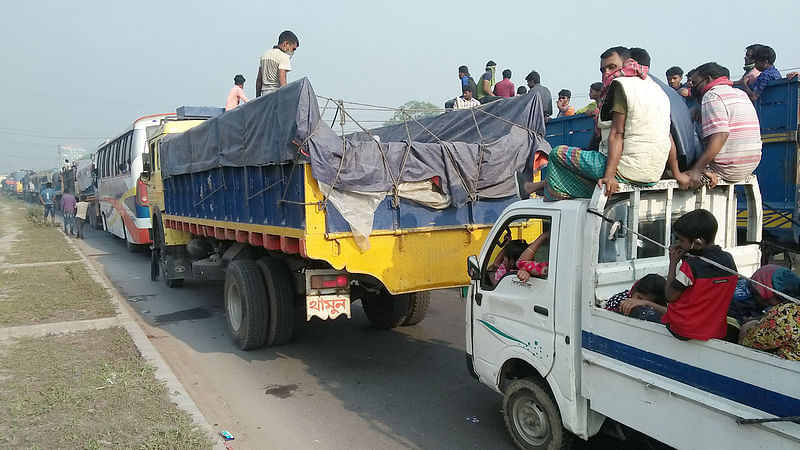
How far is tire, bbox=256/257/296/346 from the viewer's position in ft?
19.2

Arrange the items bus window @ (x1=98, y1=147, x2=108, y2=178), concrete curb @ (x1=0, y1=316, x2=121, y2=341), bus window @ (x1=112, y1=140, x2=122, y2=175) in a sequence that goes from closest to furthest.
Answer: concrete curb @ (x1=0, y1=316, x2=121, y2=341)
bus window @ (x1=112, y1=140, x2=122, y2=175)
bus window @ (x1=98, y1=147, x2=108, y2=178)

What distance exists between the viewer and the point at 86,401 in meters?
4.49

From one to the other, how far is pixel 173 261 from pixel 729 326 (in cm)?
878

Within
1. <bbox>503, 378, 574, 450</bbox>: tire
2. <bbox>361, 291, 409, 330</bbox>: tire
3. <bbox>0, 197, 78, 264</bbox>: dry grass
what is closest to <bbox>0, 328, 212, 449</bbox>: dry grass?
<bbox>503, 378, 574, 450</bbox>: tire

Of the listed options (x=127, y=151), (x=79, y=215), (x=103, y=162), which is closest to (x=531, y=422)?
(x=127, y=151)

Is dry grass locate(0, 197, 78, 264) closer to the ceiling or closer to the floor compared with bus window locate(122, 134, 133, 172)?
closer to the floor

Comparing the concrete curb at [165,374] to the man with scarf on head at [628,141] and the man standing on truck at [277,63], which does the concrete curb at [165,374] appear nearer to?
the man with scarf on head at [628,141]

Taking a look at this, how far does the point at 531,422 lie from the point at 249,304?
Result: 336 cm

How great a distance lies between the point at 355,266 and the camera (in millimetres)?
4820

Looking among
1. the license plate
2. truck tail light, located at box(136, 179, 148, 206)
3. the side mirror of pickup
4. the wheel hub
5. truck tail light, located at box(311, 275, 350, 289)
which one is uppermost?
truck tail light, located at box(136, 179, 148, 206)

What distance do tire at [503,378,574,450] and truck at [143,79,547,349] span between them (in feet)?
5.44

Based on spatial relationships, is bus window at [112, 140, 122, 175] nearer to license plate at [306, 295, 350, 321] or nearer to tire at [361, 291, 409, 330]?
tire at [361, 291, 409, 330]

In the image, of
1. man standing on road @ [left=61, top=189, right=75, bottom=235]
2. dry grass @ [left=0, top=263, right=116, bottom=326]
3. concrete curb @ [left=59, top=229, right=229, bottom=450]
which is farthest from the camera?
man standing on road @ [left=61, top=189, right=75, bottom=235]

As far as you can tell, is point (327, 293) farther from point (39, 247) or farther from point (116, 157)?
point (39, 247)
